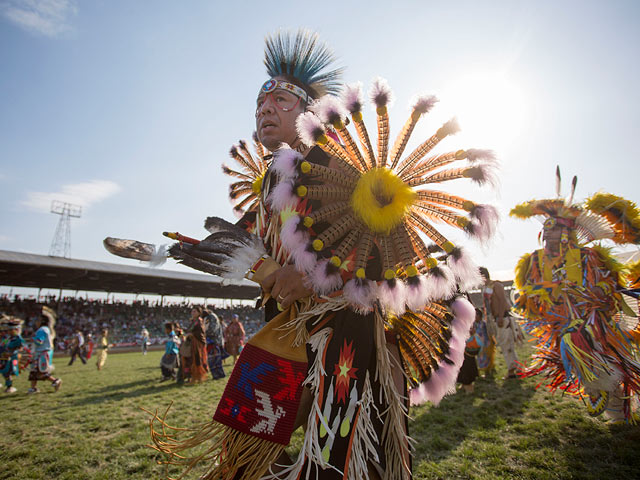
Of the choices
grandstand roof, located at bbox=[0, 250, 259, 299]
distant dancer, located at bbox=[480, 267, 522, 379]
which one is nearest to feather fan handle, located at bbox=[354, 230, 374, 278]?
distant dancer, located at bbox=[480, 267, 522, 379]

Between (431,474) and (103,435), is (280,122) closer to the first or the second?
(431,474)

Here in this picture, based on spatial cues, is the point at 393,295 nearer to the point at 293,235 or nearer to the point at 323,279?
the point at 323,279

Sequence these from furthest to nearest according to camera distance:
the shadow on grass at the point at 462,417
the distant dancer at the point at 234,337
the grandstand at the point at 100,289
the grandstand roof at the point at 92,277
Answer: the grandstand at the point at 100,289, the grandstand roof at the point at 92,277, the distant dancer at the point at 234,337, the shadow on grass at the point at 462,417

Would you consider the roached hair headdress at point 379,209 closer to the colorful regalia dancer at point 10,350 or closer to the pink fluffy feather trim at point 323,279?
the pink fluffy feather trim at point 323,279

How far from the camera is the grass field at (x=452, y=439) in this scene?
3.24 m

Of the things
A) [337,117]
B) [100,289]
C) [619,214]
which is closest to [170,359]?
[337,117]

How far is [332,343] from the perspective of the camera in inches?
62.6

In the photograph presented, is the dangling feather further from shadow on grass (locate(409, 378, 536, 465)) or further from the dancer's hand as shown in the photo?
the dancer's hand

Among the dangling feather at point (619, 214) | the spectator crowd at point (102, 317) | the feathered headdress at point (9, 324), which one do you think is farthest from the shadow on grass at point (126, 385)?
the spectator crowd at point (102, 317)

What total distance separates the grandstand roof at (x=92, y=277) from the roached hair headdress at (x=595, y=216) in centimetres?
1757

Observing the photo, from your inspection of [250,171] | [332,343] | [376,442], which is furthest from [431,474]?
[250,171]

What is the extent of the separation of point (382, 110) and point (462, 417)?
4887mm

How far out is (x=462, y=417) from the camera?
4883 millimetres

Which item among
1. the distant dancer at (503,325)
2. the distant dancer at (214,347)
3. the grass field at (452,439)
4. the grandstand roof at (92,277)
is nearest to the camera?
the grass field at (452,439)
